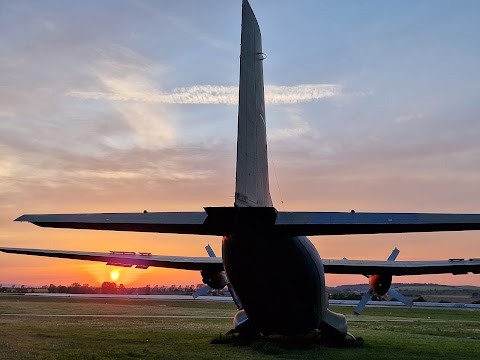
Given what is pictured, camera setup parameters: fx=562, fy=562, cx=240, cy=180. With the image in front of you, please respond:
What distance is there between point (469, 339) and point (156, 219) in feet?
57.5

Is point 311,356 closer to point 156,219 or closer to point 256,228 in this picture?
point 256,228

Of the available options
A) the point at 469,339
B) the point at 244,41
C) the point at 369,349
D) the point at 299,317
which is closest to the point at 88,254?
the point at 299,317

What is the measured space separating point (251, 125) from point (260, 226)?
2.32m

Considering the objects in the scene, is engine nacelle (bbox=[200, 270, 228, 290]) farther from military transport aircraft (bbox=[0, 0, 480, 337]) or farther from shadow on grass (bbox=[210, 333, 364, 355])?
military transport aircraft (bbox=[0, 0, 480, 337])

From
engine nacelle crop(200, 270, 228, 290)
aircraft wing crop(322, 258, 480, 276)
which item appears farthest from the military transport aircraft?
engine nacelle crop(200, 270, 228, 290)

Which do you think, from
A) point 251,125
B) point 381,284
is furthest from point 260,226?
point 381,284

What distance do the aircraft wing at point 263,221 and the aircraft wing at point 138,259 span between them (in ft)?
31.2

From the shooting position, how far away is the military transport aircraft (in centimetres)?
1084

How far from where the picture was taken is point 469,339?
23219 mm

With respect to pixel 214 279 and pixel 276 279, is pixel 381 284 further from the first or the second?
pixel 276 279

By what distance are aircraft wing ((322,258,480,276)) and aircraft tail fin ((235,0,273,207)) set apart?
8085 millimetres

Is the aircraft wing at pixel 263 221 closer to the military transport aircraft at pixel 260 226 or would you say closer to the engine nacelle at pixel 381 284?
the military transport aircraft at pixel 260 226

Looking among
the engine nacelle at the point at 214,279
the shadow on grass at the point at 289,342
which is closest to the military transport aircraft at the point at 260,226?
the shadow on grass at the point at 289,342

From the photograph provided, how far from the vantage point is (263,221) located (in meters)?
12.2
